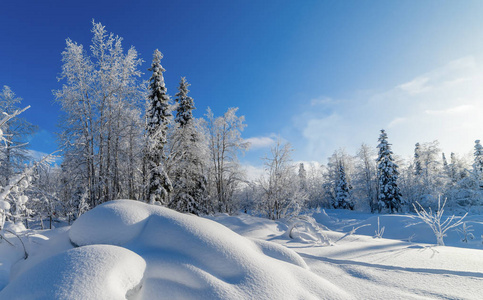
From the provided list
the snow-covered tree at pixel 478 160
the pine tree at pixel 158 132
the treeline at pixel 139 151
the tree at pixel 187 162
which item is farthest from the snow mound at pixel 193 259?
the snow-covered tree at pixel 478 160

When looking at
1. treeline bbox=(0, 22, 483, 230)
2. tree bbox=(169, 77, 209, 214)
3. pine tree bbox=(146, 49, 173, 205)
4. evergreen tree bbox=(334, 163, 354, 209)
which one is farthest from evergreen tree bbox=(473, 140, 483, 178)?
pine tree bbox=(146, 49, 173, 205)

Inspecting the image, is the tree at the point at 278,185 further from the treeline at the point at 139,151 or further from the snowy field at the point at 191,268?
the snowy field at the point at 191,268

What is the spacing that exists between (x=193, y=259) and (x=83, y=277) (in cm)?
96

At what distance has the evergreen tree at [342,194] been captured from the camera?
34.7 m

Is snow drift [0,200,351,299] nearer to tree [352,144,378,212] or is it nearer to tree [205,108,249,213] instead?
tree [205,108,249,213]

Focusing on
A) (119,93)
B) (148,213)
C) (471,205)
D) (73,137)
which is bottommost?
(471,205)

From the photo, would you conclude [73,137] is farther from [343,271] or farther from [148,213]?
[343,271]

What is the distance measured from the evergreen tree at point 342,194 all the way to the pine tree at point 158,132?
30.5 m

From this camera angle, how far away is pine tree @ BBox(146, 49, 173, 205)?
11.7m

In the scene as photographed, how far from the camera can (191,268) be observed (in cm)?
210

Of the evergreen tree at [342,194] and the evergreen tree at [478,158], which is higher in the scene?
the evergreen tree at [478,158]

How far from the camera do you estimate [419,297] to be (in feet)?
7.05

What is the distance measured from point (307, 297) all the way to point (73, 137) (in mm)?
14183

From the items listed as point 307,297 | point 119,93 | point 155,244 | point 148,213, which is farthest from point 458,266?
point 119,93
